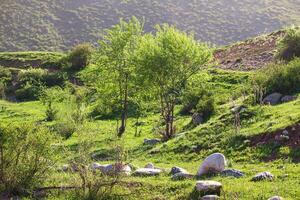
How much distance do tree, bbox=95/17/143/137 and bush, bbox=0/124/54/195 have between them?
62.1ft

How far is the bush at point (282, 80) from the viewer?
1146 inches

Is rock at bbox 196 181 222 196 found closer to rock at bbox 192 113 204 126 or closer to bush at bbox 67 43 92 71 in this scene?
rock at bbox 192 113 204 126

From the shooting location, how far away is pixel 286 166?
1684 cm

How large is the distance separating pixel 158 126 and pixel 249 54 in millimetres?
21916

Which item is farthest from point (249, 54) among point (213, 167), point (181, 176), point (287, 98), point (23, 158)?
point (23, 158)

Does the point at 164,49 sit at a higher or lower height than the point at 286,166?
higher

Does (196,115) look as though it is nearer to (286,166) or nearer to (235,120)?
(235,120)

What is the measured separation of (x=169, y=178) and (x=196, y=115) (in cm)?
1483

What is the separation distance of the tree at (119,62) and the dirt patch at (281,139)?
16761 mm

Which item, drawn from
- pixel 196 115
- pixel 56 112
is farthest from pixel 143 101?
pixel 56 112

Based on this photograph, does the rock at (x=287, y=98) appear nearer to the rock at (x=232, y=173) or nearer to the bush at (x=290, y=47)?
the rock at (x=232, y=173)

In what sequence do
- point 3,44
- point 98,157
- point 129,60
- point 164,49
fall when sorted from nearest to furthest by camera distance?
point 98,157
point 164,49
point 129,60
point 3,44

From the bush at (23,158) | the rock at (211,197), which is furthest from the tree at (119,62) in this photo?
the rock at (211,197)

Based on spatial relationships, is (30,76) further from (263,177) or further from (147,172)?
(263,177)
